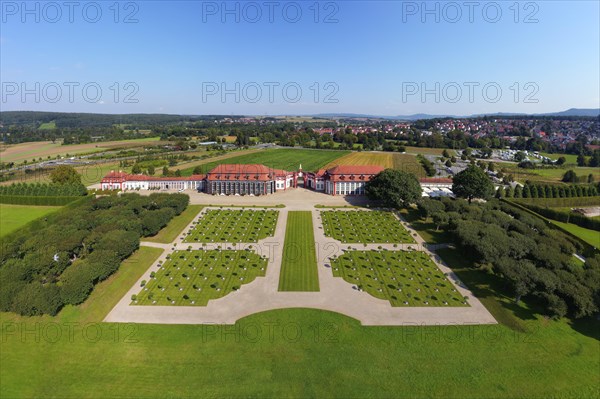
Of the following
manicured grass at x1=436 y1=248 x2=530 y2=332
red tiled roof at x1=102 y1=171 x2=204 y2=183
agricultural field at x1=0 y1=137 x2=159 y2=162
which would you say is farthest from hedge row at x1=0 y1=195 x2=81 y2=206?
manicured grass at x1=436 y1=248 x2=530 y2=332

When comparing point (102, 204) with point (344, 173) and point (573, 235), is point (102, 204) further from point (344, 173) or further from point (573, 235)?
point (573, 235)

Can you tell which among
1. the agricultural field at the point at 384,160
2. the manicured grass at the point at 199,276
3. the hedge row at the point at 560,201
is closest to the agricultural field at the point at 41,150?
the agricultural field at the point at 384,160

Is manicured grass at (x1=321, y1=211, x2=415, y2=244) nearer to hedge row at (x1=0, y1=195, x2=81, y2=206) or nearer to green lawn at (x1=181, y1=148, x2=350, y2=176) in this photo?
green lawn at (x1=181, y1=148, x2=350, y2=176)

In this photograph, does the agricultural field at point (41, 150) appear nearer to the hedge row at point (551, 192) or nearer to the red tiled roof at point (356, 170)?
the red tiled roof at point (356, 170)

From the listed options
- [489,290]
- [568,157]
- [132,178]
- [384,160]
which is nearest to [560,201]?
[489,290]

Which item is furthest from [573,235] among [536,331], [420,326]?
[420,326]

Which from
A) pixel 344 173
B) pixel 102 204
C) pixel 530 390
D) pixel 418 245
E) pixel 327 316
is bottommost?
pixel 530 390
